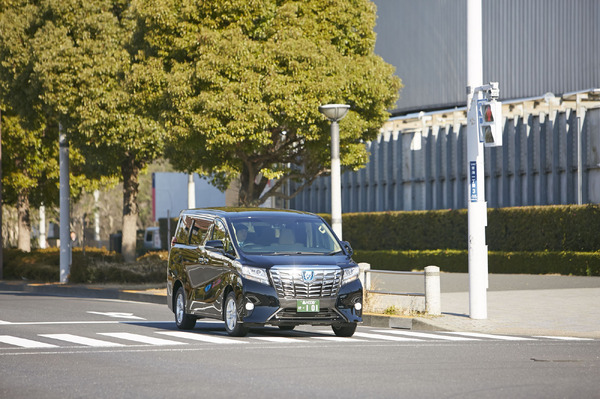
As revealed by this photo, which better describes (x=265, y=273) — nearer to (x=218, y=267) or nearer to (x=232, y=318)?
(x=232, y=318)

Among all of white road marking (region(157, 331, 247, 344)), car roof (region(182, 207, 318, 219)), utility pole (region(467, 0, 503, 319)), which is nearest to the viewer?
white road marking (region(157, 331, 247, 344))

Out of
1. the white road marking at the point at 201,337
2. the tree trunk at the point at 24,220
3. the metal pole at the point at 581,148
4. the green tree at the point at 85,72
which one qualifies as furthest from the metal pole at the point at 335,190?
the tree trunk at the point at 24,220

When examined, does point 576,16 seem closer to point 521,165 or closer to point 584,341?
point 521,165

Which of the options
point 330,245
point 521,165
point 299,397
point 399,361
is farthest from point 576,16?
point 299,397

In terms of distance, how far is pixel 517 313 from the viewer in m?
20.0

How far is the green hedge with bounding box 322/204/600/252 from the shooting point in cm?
3541

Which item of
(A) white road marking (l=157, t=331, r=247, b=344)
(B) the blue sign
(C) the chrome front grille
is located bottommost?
(A) white road marking (l=157, t=331, r=247, b=344)

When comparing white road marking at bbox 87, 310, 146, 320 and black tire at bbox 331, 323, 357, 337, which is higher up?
black tire at bbox 331, 323, 357, 337

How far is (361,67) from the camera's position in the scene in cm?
3022

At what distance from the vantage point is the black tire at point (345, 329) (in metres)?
16.2

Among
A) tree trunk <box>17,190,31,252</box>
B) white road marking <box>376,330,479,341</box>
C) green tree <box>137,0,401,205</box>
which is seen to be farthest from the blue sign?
tree trunk <box>17,190,31,252</box>

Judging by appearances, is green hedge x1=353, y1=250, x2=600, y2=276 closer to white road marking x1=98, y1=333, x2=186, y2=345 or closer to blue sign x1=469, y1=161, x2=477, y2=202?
blue sign x1=469, y1=161, x2=477, y2=202

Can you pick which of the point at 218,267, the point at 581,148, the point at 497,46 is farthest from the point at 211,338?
the point at 497,46

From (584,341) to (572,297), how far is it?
842 centimetres
